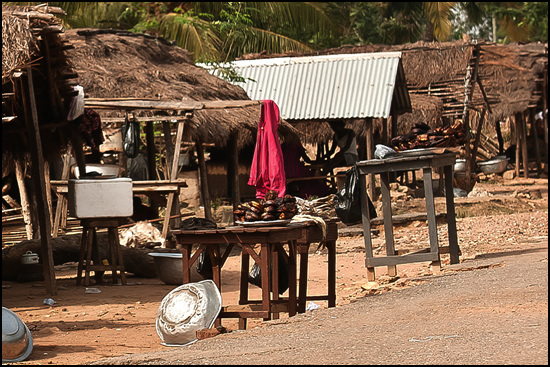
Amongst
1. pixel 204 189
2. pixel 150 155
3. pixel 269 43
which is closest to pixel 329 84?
pixel 150 155

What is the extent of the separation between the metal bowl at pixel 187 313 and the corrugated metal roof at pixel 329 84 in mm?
12160

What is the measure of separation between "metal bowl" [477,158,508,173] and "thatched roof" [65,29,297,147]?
36.3 feet

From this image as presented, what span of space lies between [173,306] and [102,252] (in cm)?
502

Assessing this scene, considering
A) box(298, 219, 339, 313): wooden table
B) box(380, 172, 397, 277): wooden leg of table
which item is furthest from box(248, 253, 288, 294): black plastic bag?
box(380, 172, 397, 277): wooden leg of table

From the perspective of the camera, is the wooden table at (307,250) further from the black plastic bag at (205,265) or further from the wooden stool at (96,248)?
the wooden stool at (96,248)

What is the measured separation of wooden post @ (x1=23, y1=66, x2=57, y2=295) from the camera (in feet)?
30.9

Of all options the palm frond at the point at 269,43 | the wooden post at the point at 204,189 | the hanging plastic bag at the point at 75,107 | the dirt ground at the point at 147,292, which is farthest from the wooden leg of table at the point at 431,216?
the palm frond at the point at 269,43

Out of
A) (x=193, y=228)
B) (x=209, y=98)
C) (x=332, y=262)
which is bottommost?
(x=332, y=262)

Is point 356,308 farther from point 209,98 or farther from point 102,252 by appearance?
point 209,98

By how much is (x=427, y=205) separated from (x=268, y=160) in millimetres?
1950

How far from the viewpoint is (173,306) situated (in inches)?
261

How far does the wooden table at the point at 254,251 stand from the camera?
6.73 meters

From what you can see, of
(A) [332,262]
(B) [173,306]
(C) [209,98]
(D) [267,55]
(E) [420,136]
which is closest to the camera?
(B) [173,306]

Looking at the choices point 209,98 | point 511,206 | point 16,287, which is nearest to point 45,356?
point 16,287
